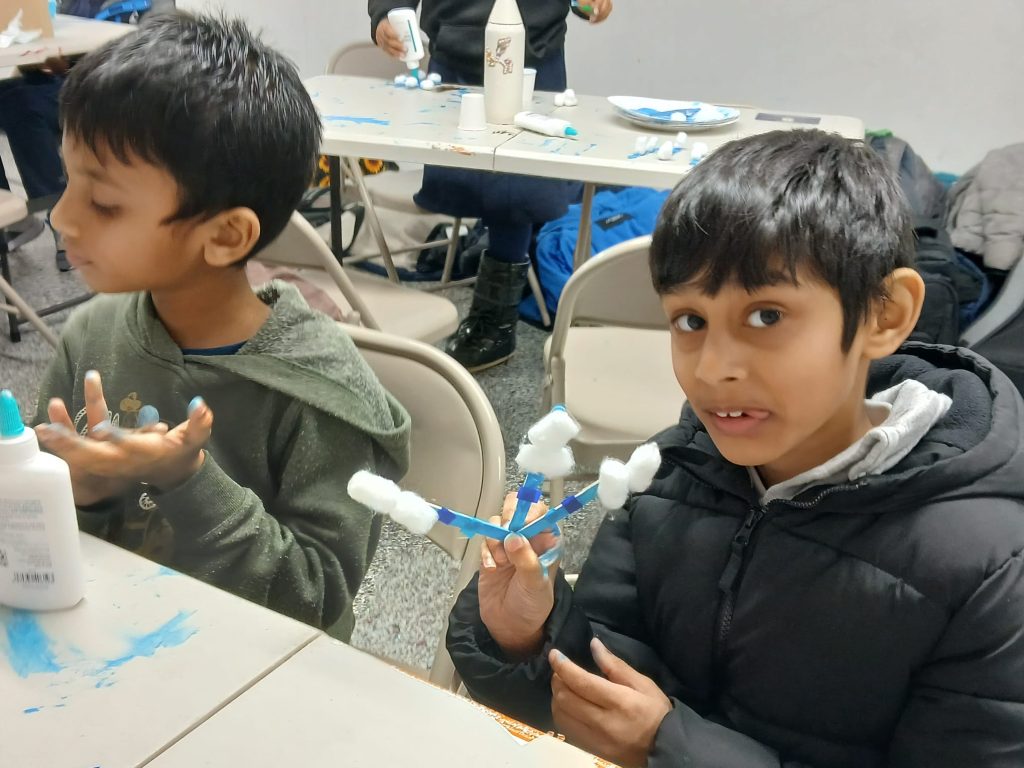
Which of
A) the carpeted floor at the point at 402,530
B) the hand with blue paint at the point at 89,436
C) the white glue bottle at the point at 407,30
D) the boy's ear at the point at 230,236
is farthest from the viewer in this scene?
the white glue bottle at the point at 407,30

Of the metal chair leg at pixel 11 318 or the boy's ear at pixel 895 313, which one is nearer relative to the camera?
the boy's ear at pixel 895 313

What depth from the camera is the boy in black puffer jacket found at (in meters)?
0.72

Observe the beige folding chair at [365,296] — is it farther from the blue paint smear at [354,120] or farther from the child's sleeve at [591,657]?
the child's sleeve at [591,657]

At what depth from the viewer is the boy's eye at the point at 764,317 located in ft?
2.38

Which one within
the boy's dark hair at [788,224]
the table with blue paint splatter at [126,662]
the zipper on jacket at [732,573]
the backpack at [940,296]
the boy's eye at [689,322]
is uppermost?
the boy's dark hair at [788,224]

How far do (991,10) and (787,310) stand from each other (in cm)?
315

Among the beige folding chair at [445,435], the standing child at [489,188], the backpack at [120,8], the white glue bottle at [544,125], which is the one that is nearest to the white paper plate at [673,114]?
the white glue bottle at [544,125]

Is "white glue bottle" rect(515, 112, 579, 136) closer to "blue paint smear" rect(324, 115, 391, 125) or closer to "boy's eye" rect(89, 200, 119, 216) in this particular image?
"blue paint smear" rect(324, 115, 391, 125)

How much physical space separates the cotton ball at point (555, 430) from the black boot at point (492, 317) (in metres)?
2.05

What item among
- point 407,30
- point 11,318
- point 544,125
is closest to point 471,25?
point 407,30

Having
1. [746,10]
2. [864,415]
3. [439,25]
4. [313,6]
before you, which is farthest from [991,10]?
[864,415]

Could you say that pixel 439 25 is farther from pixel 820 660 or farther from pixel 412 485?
pixel 820 660

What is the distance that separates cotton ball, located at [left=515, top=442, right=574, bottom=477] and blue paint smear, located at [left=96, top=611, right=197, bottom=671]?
0.84 ft

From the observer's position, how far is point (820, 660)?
780 millimetres
